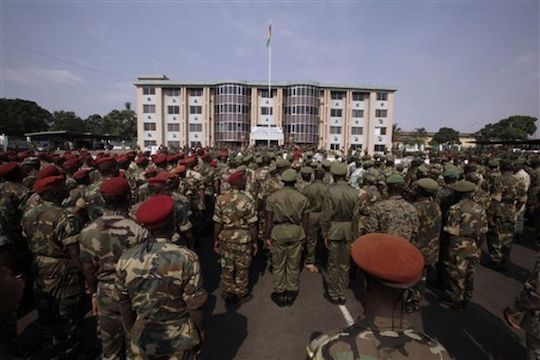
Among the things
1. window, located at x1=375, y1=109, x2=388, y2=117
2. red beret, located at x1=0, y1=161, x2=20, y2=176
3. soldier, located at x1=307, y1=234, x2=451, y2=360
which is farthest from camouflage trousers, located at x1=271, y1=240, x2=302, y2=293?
window, located at x1=375, y1=109, x2=388, y2=117

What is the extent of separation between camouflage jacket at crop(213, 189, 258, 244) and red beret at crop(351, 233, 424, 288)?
3245 millimetres

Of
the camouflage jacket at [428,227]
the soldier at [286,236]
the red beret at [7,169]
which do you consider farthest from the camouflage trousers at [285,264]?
the red beret at [7,169]

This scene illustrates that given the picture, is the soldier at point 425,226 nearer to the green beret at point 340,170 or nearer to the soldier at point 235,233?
the green beret at point 340,170

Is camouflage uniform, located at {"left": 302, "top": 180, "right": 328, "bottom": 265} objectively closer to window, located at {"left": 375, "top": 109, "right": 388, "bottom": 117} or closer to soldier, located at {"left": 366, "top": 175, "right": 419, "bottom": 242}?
soldier, located at {"left": 366, "top": 175, "right": 419, "bottom": 242}

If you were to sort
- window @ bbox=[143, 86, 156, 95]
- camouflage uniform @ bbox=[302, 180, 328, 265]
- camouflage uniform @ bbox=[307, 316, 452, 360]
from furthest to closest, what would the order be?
1. window @ bbox=[143, 86, 156, 95]
2. camouflage uniform @ bbox=[302, 180, 328, 265]
3. camouflage uniform @ bbox=[307, 316, 452, 360]

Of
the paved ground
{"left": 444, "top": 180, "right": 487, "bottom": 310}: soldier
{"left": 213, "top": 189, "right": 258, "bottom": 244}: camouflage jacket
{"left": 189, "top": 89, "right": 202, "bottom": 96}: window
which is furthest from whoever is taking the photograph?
{"left": 189, "top": 89, "right": 202, "bottom": 96}: window

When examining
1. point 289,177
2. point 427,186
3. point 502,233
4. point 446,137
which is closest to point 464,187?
point 427,186

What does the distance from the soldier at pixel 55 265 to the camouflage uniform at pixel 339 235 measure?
3.71 meters

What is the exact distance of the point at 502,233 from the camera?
6.31 metres

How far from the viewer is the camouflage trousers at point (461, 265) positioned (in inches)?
176

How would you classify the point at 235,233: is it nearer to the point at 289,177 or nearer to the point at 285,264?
the point at 285,264

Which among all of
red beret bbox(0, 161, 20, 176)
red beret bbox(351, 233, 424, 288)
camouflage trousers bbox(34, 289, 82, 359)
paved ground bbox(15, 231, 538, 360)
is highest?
red beret bbox(0, 161, 20, 176)

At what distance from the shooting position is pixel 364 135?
5144 centimetres

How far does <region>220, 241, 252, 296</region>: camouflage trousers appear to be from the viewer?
468 cm
